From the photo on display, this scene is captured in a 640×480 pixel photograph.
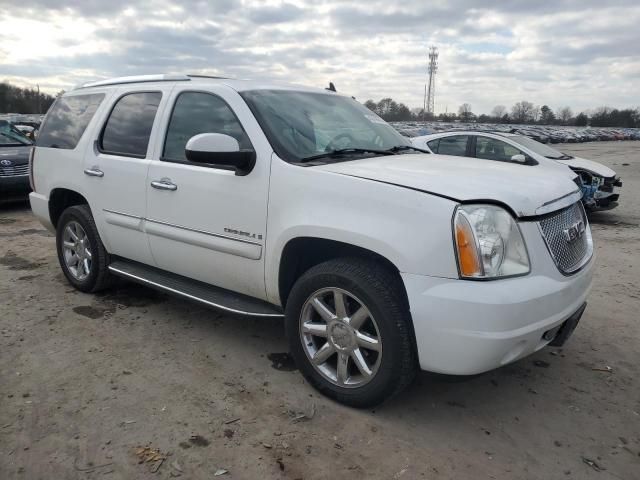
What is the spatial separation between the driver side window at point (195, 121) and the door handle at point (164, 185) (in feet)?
0.54

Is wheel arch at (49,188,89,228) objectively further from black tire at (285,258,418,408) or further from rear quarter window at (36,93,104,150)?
black tire at (285,258,418,408)

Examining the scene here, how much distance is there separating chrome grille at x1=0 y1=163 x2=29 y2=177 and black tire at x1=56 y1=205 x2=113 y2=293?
5153mm

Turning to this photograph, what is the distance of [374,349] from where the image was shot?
9.40ft

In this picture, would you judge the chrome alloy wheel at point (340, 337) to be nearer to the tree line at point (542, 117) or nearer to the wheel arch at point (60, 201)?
the wheel arch at point (60, 201)

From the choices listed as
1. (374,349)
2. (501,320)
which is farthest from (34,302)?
(501,320)

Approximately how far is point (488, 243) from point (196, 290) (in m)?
2.09

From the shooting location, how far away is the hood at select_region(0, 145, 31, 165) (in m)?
9.21

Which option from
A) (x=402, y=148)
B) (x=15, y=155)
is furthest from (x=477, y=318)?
(x=15, y=155)

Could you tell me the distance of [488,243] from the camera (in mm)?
2578

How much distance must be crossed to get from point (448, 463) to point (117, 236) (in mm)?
3082

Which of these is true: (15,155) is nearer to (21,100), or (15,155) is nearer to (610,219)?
(610,219)

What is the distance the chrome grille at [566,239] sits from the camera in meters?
2.83

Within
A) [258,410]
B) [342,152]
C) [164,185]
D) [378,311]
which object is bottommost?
[258,410]

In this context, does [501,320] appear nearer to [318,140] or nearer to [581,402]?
[581,402]
